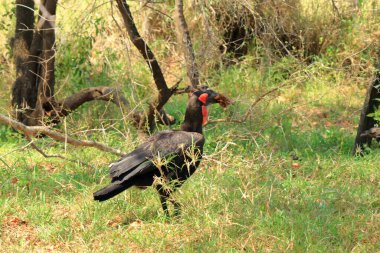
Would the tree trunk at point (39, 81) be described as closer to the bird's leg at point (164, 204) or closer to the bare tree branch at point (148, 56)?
the bare tree branch at point (148, 56)

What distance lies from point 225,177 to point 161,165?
0.89 m

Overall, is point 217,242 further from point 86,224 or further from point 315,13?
point 315,13

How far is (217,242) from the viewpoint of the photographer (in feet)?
14.1

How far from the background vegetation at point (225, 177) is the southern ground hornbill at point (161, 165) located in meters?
0.14

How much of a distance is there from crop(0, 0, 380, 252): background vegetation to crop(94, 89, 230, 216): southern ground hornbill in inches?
5.4

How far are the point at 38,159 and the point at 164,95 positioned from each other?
1.31m

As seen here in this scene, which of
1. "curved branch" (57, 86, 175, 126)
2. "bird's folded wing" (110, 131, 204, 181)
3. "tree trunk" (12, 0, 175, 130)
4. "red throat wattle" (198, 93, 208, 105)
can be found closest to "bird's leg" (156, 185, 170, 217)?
"bird's folded wing" (110, 131, 204, 181)

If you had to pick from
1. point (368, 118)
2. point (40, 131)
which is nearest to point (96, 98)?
point (40, 131)

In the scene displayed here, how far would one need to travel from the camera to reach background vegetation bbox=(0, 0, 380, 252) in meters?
4.48

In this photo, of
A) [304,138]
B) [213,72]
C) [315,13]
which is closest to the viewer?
[304,138]

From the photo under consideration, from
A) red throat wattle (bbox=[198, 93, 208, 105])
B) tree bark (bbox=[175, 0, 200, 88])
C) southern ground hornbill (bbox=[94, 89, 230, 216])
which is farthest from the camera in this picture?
tree bark (bbox=[175, 0, 200, 88])

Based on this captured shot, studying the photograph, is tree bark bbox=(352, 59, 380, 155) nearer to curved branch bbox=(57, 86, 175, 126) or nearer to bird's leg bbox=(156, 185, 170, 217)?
curved branch bbox=(57, 86, 175, 126)

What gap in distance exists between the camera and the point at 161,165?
4789 mm

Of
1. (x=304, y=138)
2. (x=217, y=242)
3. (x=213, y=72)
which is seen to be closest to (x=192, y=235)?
(x=217, y=242)
